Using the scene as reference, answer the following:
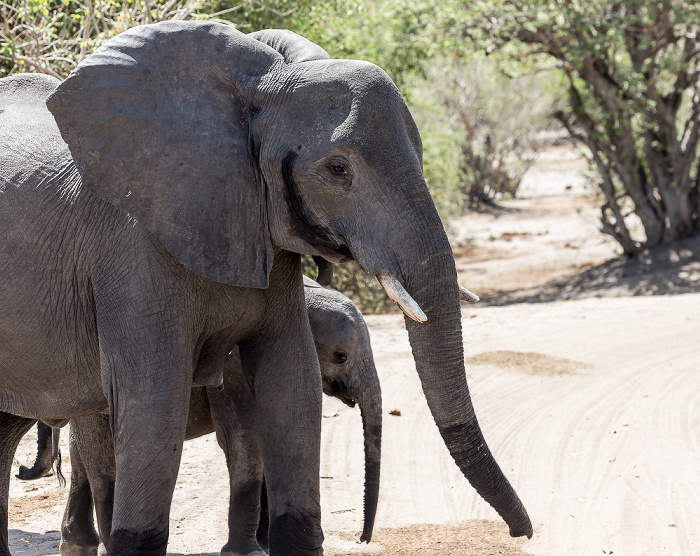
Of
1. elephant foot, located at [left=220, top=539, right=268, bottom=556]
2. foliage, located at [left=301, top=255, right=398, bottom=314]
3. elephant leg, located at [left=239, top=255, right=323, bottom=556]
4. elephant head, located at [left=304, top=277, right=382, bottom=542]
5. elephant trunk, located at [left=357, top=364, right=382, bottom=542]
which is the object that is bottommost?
foliage, located at [left=301, top=255, right=398, bottom=314]

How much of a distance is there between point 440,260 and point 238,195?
2.43ft

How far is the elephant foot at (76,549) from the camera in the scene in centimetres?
546

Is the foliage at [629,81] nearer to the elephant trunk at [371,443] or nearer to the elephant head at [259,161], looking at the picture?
the elephant trunk at [371,443]

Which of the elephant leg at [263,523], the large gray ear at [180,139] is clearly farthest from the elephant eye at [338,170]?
the elephant leg at [263,523]

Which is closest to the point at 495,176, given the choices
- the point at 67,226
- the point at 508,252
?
the point at 508,252

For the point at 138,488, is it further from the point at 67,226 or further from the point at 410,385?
the point at 410,385

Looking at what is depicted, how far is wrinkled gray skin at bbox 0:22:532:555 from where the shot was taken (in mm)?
3564

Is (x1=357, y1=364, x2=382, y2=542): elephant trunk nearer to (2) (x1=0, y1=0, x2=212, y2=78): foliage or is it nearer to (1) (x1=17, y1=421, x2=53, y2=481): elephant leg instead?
(1) (x1=17, y1=421, x2=53, y2=481): elephant leg

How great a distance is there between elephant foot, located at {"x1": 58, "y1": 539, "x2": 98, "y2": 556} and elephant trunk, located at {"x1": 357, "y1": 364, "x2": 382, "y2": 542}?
140 cm

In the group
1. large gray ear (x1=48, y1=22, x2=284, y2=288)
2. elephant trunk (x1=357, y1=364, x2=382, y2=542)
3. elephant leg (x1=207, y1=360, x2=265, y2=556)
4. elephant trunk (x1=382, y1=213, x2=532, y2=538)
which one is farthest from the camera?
elephant trunk (x1=357, y1=364, x2=382, y2=542)

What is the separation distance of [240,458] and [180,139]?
77.1 inches

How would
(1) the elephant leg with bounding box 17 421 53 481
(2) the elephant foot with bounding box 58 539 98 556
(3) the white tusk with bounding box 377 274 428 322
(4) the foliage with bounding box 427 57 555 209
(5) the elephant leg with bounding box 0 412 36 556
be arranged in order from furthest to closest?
(4) the foliage with bounding box 427 57 555 209, (1) the elephant leg with bounding box 17 421 53 481, (2) the elephant foot with bounding box 58 539 98 556, (5) the elephant leg with bounding box 0 412 36 556, (3) the white tusk with bounding box 377 274 428 322

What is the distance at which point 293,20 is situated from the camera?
444 inches

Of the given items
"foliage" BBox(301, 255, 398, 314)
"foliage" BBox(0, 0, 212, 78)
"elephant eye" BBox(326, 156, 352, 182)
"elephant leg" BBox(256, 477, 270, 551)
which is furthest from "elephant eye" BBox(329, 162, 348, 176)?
"foliage" BBox(301, 255, 398, 314)
